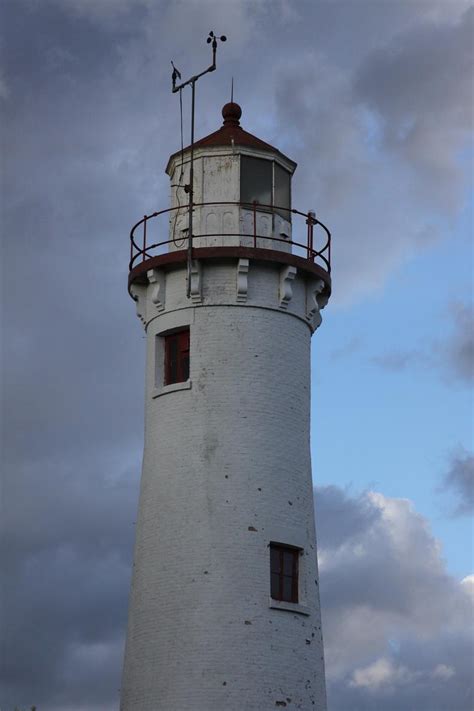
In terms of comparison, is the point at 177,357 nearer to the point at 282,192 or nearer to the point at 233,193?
the point at 233,193

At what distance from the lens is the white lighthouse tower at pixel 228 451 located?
31.2 metres

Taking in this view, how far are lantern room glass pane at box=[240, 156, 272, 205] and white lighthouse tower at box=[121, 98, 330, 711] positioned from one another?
0.03 metres

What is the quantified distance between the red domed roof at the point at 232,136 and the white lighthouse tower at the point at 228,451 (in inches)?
2.5

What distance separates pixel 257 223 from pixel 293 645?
9769mm

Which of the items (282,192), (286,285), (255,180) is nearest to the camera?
(286,285)

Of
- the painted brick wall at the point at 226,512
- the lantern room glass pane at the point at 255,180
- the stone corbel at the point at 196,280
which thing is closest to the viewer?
the painted brick wall at the point at 226,512

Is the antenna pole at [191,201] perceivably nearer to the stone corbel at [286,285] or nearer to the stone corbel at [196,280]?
the stone corbel at [196,280]

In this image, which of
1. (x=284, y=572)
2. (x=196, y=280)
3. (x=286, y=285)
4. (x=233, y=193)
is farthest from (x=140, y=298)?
(x=284, y=572)

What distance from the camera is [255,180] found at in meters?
35.0

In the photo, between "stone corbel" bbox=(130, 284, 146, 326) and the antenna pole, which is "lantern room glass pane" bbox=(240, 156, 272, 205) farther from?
"stone corbel" bbox=(130, 284, 146, 326)

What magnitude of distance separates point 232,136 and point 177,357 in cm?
548

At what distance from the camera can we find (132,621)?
108ft

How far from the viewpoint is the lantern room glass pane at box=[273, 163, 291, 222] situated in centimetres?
3525

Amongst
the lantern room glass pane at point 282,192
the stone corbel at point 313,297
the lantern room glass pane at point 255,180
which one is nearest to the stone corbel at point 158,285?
the lantern room glass pane at point 255,180
